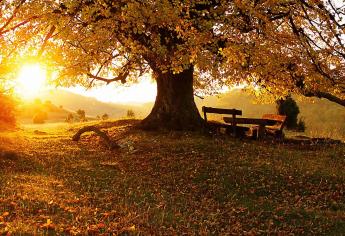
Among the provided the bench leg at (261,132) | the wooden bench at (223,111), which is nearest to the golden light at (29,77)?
the wooden bench at (223,111)

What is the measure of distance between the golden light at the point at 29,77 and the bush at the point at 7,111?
7739mm

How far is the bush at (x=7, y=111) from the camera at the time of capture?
1462 inches

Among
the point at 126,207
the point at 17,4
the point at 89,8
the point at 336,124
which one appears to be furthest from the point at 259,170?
the point at 336,124

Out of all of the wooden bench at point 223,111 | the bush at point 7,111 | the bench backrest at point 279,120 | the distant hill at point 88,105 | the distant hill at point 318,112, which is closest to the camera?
the wooden bench at point 223,111

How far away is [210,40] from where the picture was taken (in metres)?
20.7

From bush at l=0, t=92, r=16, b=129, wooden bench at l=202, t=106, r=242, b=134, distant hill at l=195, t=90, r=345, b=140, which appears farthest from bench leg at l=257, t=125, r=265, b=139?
distant hill at l=195, t=90, r=345, b=140

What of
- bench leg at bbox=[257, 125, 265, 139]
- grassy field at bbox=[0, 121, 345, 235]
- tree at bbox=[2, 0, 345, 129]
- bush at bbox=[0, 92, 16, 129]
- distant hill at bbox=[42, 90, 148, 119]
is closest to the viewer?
grassy field at bbox=[0, 121, 345, 235]

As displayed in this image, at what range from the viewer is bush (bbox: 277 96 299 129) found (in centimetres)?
Answer: 4269

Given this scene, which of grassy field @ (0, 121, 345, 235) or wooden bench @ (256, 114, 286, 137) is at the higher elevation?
wooden bench @ (256, 114, 286, 137)

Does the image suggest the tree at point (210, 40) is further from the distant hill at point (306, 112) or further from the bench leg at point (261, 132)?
the distant hill at point (306, 112)

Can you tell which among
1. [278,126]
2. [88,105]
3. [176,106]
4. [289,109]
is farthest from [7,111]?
[88,105]

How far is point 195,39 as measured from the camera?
1994cm

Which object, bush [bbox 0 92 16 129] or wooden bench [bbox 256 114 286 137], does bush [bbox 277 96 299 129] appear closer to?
wooden bench [bbox 256 114 286 137]

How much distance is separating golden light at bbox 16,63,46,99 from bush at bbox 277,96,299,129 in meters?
21.1
